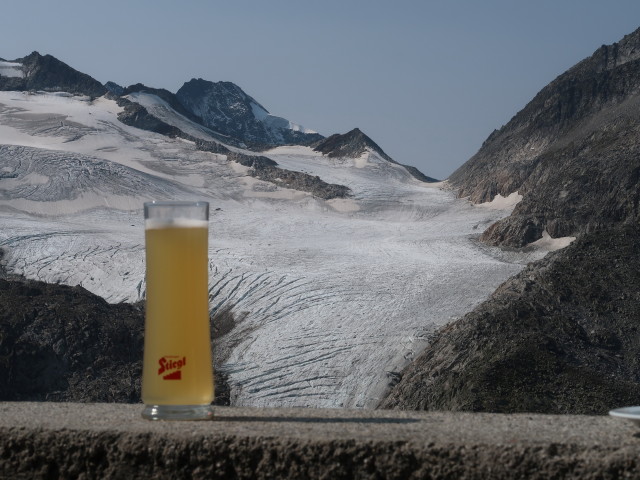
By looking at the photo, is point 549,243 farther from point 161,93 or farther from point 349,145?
point 161,93

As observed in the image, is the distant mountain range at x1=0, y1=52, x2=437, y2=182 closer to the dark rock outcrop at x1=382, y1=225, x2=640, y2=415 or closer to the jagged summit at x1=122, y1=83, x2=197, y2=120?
the jagged summit at x1=122, y1=83, x2=197, y2=120

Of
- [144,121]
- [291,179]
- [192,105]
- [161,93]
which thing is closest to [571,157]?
[291,179]

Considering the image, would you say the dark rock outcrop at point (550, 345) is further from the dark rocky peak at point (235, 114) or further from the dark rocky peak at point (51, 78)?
the dark rocky peak at point (235, 114)

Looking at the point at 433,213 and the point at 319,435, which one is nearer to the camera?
the point at 319,435

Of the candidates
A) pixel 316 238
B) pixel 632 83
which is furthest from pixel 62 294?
pixel 632 83

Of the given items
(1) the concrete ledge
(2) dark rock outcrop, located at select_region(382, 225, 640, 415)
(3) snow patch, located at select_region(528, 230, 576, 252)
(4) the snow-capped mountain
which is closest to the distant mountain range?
(4) the snow-capped mountain

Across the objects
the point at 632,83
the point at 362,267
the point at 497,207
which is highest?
the point at 632,83

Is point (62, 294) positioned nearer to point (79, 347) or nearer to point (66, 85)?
point (79, 347)
